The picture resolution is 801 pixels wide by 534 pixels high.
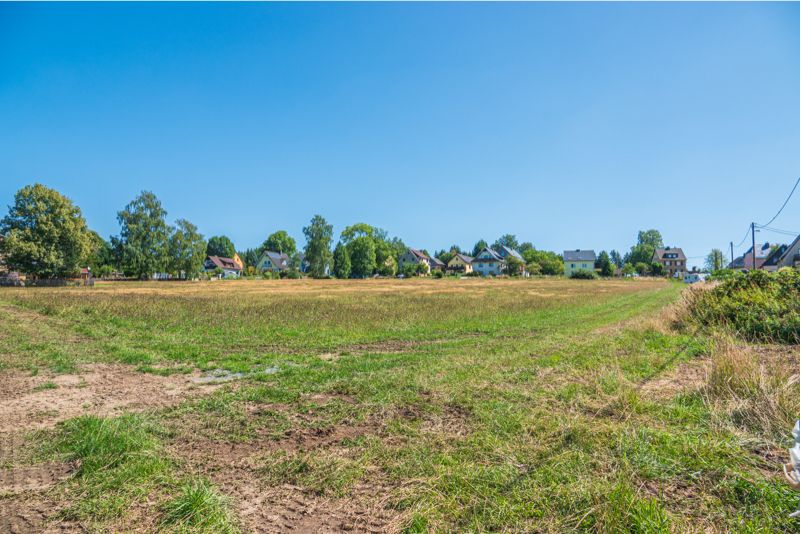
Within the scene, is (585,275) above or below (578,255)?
below

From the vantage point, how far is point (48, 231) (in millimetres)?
50438

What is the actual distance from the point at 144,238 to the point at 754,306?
285 ft

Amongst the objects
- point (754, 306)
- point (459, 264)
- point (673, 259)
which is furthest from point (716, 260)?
point (754, 306)

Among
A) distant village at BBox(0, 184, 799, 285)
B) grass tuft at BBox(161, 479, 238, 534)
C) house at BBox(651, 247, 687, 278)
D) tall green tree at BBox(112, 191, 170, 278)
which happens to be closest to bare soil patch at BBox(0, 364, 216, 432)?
grass tuft at BBox(161, 479, 238, 534)

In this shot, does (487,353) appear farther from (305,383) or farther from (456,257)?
(456,257)

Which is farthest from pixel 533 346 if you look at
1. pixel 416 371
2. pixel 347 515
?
pixel 347 515

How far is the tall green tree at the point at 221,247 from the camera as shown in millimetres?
137125

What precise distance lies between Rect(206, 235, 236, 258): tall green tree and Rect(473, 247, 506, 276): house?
89904 millimetres

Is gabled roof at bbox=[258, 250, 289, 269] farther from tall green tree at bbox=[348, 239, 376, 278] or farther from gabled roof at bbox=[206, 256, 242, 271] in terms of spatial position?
tall green tree at bbox=[348, 239, 376, 278]

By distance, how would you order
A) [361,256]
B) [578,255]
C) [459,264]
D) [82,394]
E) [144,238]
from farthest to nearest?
[459,264] → [578,255] → [361,256] → [144,238] → [82,394]

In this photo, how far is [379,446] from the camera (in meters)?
4.72

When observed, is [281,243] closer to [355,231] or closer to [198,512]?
[355,231]

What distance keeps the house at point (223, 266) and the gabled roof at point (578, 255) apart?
104242mm

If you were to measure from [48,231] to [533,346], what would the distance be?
65.8 m
